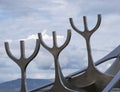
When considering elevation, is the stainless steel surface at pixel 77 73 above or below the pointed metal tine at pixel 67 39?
below

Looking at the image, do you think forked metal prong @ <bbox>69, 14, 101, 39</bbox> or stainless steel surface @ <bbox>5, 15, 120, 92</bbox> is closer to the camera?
stainless steel surface @ <bbox>5, 15, 120, 92</bbox>

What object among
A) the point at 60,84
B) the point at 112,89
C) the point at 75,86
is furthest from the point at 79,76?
the point at 112,89

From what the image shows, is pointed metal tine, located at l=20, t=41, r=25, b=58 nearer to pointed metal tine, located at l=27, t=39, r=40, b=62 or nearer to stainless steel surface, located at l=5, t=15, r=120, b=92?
stainless steel surface, located at l=5, t=15, r=120, b=92

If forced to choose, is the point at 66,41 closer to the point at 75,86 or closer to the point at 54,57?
the point at 54,57

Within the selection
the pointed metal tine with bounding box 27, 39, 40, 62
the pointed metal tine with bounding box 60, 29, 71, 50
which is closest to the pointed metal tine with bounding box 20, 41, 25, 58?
the pointed metal tine with bounding box 27, 39, 40, 62

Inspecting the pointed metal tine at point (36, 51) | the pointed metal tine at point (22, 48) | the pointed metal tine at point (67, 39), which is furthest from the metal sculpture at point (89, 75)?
the pointed metal tine at point (22, 48)

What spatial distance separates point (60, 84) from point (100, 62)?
457cm

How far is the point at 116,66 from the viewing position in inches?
713

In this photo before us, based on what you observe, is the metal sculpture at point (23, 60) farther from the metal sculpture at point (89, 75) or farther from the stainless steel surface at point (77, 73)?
the metal sculpture at point (89, 75)

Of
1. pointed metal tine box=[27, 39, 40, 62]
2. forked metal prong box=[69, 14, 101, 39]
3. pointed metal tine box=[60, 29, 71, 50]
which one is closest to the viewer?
pointed metal tine box=[27, 39, 40, 62]

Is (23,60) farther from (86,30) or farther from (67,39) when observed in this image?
(86,30)

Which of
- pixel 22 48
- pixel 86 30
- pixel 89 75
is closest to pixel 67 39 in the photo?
pixel 22 48

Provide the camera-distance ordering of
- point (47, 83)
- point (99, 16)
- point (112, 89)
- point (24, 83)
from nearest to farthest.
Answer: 1. point (112, 89)
2. point (24, 83)
3. point (99, 16)
4. point (47, 83)

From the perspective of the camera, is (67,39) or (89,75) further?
(89,75)
